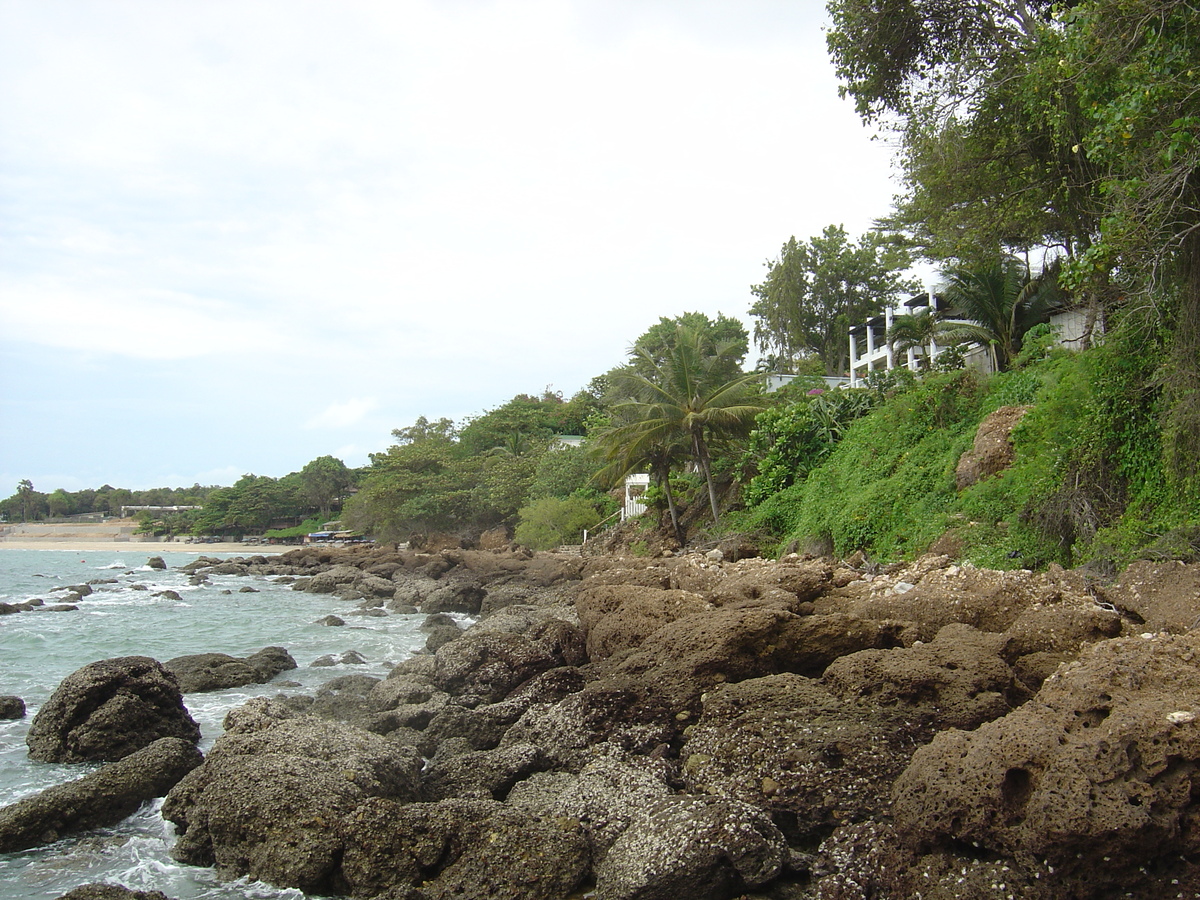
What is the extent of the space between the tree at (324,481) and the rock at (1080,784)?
7598cm

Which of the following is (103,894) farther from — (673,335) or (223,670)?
(673,335)

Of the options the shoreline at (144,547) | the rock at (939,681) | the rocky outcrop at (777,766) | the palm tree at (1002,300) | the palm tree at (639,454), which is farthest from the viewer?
the shoreline at (144,547)

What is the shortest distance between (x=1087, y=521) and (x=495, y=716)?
771 centimetres

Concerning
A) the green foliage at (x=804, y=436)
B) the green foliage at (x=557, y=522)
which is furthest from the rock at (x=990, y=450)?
the green foliage at (x=557, y=522)

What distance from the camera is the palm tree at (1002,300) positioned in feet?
64.2

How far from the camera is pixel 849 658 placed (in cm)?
614

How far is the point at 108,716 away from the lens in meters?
8.02

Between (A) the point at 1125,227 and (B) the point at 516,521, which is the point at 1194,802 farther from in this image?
(B) the point at 516,521

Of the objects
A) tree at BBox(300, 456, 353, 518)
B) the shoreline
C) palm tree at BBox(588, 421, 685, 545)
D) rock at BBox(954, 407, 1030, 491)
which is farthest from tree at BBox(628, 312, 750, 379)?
tree at BBox(300, 456, 353, 518)

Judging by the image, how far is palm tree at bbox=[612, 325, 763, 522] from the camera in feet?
71.6

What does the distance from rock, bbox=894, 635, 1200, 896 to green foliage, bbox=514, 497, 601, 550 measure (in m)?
27.5

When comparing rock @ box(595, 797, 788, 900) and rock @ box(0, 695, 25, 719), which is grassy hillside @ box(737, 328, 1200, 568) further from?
rock @ box(0, 695, 25, 719)

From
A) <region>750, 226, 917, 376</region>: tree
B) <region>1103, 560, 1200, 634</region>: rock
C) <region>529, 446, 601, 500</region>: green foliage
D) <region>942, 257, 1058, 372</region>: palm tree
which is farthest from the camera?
<region>750, 226, 917, 376</region>: tree

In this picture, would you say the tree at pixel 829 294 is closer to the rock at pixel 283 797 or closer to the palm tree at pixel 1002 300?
the palm tree at pixel 1002 300
